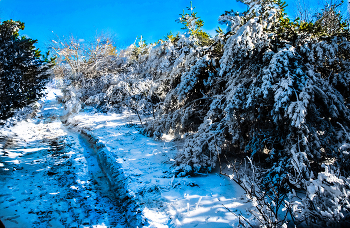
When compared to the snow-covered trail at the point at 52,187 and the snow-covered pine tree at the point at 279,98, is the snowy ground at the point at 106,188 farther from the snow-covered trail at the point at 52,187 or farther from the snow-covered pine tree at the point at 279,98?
the snow-covered pine tree at the point at 279,98

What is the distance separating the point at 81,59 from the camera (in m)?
20.5

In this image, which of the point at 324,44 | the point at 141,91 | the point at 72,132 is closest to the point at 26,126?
the point at 72,132

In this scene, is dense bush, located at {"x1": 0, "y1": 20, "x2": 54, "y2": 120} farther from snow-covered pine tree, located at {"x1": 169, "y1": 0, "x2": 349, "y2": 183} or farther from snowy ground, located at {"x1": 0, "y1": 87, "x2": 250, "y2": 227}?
snow-covered pine tree, located at {"x1": 169, "y1": 0, "x2": 349, "y2": 183}

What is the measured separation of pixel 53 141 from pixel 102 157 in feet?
11.6

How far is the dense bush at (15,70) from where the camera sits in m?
7.26

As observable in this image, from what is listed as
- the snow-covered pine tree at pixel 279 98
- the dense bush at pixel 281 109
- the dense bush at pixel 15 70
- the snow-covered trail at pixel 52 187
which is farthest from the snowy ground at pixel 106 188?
the dense bush at pixel 15 70

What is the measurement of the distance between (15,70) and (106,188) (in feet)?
24.0

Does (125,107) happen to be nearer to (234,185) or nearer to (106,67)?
(106,67)

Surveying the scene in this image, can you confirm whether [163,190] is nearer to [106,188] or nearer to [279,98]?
[106,188]

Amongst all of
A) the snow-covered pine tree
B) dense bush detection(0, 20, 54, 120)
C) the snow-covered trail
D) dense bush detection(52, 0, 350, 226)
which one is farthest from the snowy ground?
dense bush detection(0, 20, 54, 120)

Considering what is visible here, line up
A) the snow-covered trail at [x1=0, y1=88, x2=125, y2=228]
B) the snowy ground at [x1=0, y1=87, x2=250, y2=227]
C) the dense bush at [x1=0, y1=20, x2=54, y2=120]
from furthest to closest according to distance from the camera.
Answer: the dense bush at [x1=0, y1=20, x2=54, y2=120]
the snow-covered trail at [x1=0, y1=88, x2=125, y2=228]
the snowy ground at [x1=0, y1=87, x2=250, y2=227]

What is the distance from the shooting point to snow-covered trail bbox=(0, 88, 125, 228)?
327 centimetres

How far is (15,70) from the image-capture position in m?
7.78

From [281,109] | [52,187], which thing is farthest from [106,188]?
[281,109]
